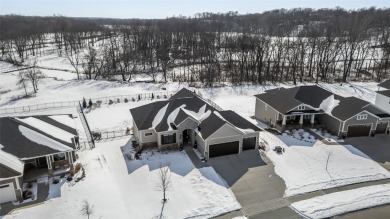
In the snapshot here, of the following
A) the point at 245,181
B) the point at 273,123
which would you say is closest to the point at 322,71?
the point at 273,123

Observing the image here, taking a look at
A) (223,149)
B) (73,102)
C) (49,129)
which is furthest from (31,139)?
(73,102)

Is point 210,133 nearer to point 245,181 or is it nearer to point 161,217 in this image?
point 245,181

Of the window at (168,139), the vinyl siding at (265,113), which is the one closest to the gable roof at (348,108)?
the vinyl siding at (265,113)

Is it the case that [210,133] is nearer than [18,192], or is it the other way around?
[18,192]

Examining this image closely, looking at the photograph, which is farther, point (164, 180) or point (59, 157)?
point (59, 157)

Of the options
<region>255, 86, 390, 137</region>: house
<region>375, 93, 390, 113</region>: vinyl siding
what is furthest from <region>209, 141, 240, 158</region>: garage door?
<region>375, 93, 390, 113</region>: vinyl siding

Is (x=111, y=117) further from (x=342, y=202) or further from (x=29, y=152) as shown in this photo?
(x=342, y=202)
